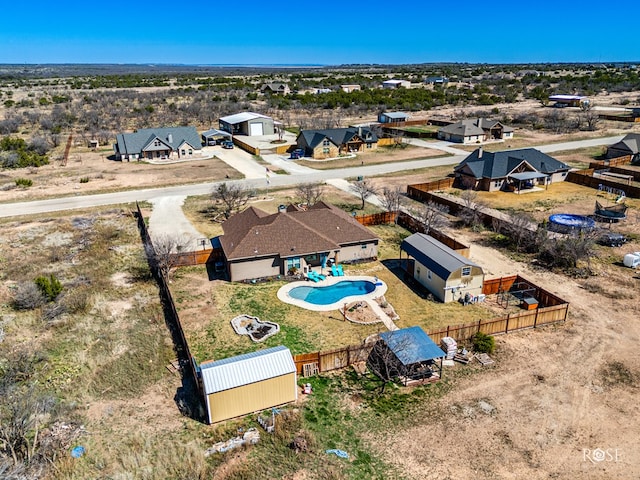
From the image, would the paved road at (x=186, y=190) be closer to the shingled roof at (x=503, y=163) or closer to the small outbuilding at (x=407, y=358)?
the shingled roof at (x=503, y=163)

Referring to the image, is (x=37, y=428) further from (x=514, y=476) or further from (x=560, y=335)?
(x=560, y=335)

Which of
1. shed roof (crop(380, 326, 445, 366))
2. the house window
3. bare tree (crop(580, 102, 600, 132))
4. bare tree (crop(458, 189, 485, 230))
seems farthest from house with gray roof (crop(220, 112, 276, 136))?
shed roof (crop(380, 326, 445, 366))

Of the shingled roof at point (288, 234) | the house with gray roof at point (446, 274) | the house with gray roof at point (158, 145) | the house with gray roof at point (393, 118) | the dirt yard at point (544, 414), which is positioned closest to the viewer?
the dirt yard at point (544, 414)

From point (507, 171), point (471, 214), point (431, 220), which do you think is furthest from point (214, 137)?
point (431, 220)

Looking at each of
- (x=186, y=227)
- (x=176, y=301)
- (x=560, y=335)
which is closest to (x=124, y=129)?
(x=186, y=227)

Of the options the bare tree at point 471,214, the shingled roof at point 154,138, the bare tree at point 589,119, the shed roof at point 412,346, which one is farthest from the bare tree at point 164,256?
the bare tree at point 589,119

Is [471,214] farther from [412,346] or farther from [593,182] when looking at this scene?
[412,346]
